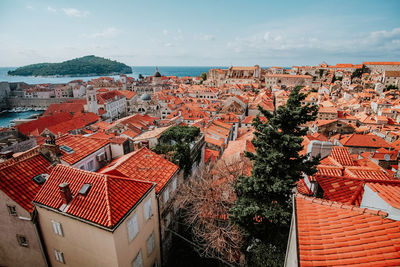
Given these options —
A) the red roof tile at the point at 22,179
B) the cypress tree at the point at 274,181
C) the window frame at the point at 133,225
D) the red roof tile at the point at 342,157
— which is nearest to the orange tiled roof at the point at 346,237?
the cypress tree at the point at 274,181

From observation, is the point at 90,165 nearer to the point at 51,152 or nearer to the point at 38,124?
the point at 51,152

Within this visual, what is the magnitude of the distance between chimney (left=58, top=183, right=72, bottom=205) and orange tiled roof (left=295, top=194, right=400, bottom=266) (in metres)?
10.1

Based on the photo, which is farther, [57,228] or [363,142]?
[363,142]

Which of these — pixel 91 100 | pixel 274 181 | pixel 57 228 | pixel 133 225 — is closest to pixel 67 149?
pixel 57 228

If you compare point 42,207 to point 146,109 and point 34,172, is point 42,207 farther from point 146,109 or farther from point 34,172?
point 146,109

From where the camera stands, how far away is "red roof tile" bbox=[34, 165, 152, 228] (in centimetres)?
941

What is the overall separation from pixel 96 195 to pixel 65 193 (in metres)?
1.42

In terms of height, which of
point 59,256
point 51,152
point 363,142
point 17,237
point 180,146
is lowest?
point 363,142

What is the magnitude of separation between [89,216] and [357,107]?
83.3m

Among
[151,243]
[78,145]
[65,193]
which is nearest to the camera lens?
[65,193]

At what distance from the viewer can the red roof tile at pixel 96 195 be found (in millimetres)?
9406

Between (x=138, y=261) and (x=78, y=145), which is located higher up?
(x=78, y=145)

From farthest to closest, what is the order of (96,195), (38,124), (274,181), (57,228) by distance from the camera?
(38,124) < (274,181) < (57,228) < (96,195)

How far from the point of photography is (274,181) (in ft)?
37.5
